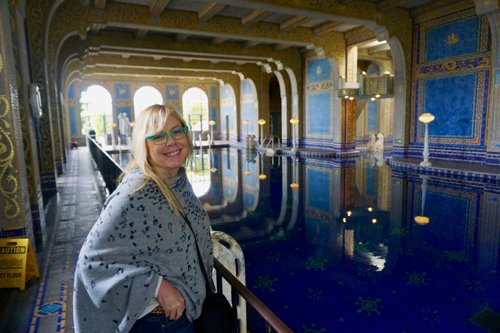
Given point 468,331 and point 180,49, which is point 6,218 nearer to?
point 468,331

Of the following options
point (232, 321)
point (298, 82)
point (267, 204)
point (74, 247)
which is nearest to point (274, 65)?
point (298, 82)

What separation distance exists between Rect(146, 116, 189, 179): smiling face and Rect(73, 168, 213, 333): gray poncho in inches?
3.3

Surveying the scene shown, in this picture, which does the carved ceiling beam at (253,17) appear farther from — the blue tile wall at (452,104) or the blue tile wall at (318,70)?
the blue tile wall at (452,104)

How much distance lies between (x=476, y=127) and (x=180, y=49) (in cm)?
923

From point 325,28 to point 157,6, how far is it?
519cm

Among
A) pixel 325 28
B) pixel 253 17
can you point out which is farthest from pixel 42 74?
pixel 325 28

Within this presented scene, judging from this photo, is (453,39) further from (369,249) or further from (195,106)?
(195,106)

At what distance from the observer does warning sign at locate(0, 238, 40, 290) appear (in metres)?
2.38

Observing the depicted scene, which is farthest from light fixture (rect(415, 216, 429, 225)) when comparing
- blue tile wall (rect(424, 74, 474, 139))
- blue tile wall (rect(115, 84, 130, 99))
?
blue tile wall (rect(115, 84, 130, 99))

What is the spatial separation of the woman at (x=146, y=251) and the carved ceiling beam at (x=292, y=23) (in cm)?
903

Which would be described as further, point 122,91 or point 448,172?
point 122,91

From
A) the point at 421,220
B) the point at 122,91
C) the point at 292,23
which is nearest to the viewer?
the point at 421,220

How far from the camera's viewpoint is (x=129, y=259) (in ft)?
3.19

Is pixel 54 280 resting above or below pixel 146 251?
below
